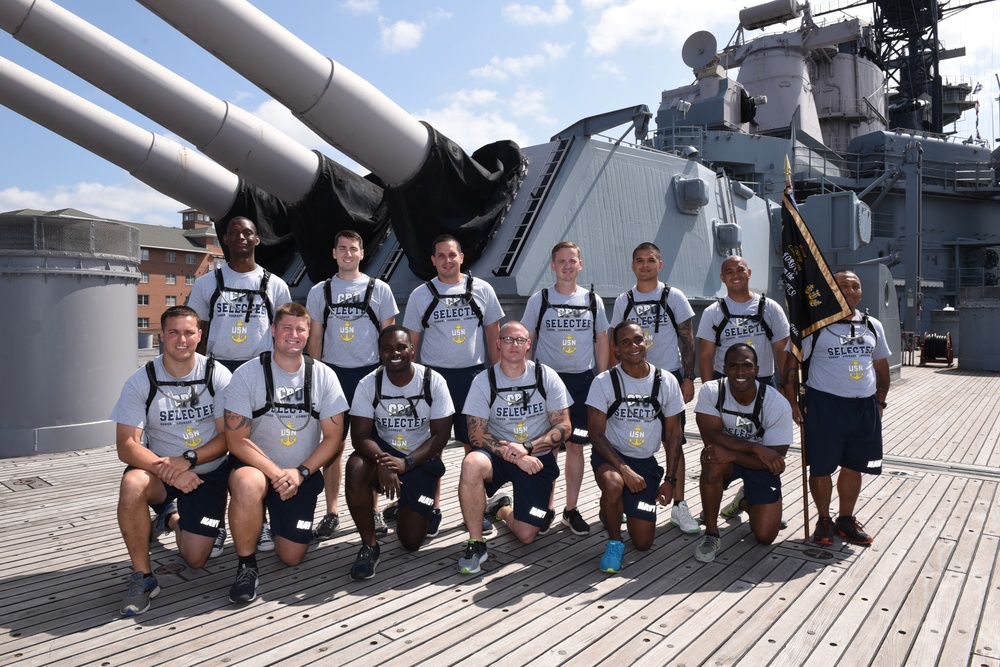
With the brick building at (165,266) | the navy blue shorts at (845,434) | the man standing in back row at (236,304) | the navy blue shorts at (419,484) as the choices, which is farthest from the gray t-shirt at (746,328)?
the brick building at (165,266)

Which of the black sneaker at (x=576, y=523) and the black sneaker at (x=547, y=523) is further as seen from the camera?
the black sneaker at (x=576, y=523)

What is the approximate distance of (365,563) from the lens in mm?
3324

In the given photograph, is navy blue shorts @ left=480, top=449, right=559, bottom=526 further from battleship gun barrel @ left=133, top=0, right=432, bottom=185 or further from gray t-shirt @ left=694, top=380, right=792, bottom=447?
battleship gun barrel @ left=133, top=0, right=432, bottom=185

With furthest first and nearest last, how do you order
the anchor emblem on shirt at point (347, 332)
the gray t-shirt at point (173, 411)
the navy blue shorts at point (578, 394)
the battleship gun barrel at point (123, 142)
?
1. the battleship gun barrel at point (123, 142)
2. the navy blue shorts at point (578, 394)
3. the anchor emblem on shirt at point (347, 332)
4. the gray t-shirt at point (173, 411)

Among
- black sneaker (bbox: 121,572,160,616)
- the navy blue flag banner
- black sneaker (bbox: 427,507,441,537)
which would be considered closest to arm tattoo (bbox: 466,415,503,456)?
black sneaker (bbox: 427,507,441,537)

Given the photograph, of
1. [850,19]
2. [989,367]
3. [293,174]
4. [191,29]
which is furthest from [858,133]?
[191,29]

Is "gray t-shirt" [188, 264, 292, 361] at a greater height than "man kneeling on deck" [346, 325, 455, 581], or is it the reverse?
"gray t-shirt" [188, 264, 292, 361]

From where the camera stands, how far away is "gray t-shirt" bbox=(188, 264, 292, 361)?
3947mm

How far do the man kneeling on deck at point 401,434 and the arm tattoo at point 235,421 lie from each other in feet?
1.66

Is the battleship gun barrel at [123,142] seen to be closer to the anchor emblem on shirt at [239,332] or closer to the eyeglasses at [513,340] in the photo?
the anchor emblem on shirt at [239,332]

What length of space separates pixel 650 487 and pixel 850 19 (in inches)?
1018

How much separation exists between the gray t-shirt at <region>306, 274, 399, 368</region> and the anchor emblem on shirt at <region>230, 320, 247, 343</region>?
1.22 feet

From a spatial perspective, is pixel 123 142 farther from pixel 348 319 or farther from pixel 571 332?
pixel 571 332

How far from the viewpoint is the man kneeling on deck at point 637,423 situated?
3.59 metres
